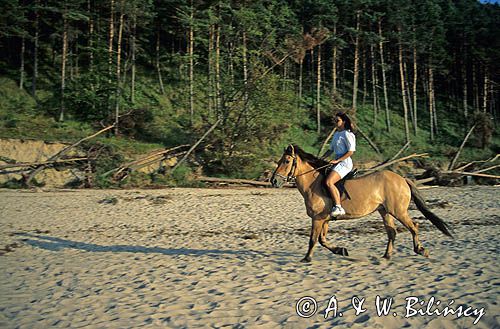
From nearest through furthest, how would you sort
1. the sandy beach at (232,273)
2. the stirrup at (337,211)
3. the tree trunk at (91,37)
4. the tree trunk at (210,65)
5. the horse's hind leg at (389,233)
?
the sandy beach at (232,273), the stirrup at (337,211), the horse's hind leg at (389,233), the tree trunk at (210,65), the tree trunk at (91,37)

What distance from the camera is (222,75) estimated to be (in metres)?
25.2

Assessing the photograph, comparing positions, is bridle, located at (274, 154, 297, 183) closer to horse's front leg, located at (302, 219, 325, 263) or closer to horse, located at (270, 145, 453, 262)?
horse, located at (270, 145, 453, 262)

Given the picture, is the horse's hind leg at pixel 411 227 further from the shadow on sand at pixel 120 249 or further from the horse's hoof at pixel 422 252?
the shadow on sand at pixel 120 249

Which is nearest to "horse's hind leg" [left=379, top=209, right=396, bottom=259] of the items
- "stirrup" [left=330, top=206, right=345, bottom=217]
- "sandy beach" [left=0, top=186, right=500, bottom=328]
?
"sandy beach" [left=0, top=186, right=500, bottom=328]

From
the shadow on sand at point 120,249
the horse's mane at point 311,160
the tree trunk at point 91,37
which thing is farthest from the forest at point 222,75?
the horse's mane at point 311,160

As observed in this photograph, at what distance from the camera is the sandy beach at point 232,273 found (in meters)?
4.39

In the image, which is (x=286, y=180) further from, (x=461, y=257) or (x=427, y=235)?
(x=427, y=235)

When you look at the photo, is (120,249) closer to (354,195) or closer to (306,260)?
(306,260)

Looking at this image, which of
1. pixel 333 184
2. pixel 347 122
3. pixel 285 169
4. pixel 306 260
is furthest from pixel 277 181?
pixel 347 122

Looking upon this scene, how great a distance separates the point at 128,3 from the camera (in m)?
27.3

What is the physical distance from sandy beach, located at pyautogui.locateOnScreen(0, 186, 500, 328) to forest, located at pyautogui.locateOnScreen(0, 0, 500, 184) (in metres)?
9.98

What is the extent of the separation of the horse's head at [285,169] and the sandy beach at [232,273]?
155 cm

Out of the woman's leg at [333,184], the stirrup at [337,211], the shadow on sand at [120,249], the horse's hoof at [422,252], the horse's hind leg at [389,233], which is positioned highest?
the woman's leg at [333,184]

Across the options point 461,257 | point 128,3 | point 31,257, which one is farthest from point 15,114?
point 461,257
